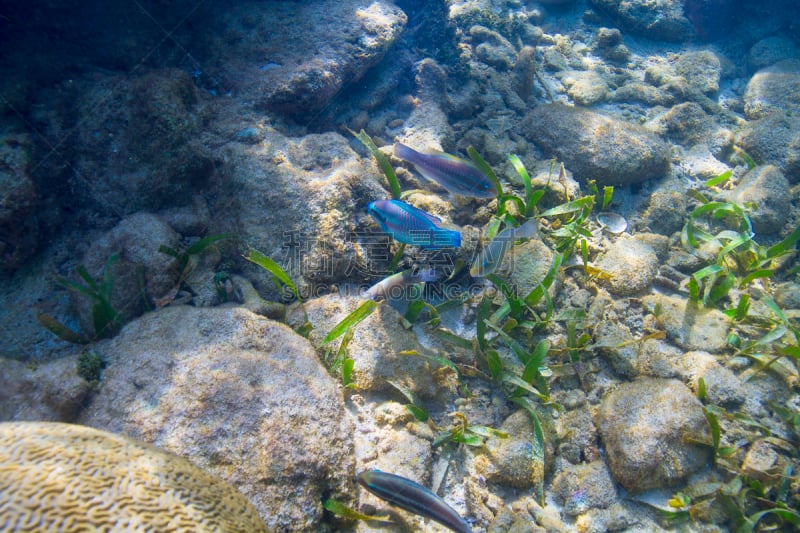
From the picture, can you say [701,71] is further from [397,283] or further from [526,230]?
[397,283]

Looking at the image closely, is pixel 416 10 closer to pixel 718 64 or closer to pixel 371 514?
pixel 718 64

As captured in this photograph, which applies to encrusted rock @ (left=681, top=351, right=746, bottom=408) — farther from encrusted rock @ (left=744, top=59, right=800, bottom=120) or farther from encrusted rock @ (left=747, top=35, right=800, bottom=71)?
encrusted rock @ (left=747, top=35, right=800, bottom=71)

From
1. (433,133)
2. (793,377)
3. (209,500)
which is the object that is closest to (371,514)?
(209,500)

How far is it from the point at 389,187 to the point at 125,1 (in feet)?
→ 12.1

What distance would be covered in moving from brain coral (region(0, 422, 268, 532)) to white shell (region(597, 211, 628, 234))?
14.6 feet

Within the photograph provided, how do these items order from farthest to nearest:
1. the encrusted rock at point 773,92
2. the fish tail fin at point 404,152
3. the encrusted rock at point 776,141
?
the encrusted rock at point 773,92 → the encrusted rock at point 776,141 → the fish tail fin at point 404,152

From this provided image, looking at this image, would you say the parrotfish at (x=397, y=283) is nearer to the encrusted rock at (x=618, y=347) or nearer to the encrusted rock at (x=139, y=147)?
the encrusted rock at (x=618, y=347)

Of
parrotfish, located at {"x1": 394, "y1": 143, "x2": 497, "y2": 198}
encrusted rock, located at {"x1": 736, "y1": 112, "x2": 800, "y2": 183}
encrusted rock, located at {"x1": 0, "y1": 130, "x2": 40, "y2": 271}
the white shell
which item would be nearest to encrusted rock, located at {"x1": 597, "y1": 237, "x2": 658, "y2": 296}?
the white shell

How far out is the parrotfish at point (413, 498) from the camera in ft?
7.01

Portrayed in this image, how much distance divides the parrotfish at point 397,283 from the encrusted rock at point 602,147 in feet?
8.66

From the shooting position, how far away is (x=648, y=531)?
2557mm

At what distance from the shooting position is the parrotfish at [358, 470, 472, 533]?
2137mm

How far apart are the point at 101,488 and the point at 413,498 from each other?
1.53 metres

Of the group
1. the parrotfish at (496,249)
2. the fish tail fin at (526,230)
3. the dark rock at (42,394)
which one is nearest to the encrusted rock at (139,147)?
the dark rock at (42,394)
